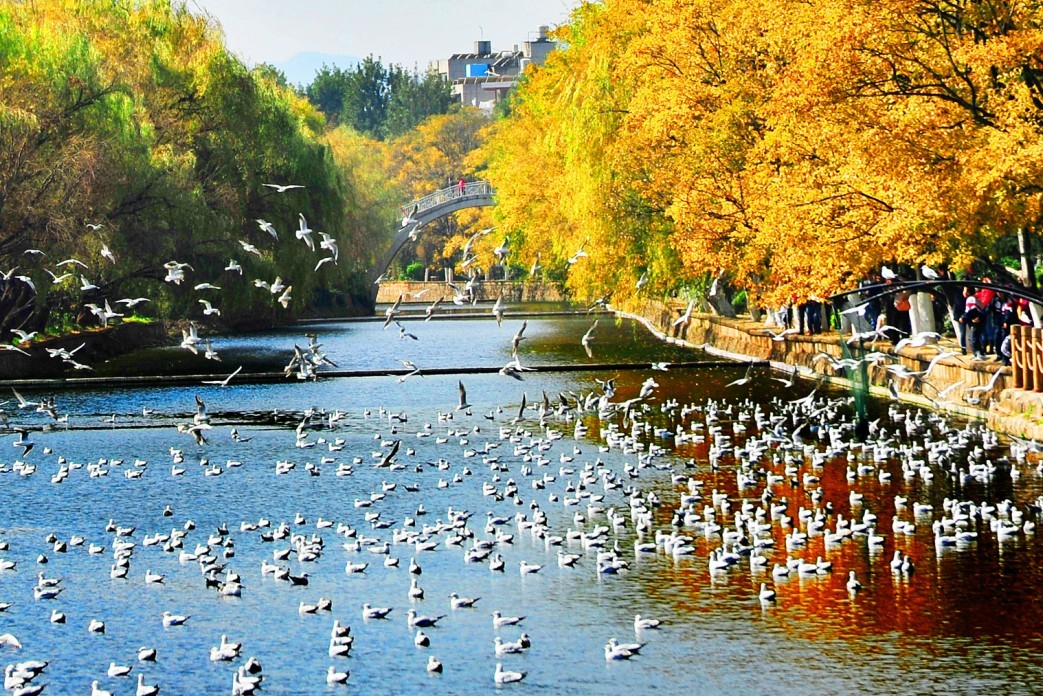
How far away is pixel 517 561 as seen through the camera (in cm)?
2147

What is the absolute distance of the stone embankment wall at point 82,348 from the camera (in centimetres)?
4941

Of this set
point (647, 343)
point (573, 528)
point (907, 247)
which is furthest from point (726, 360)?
point (573, 528)

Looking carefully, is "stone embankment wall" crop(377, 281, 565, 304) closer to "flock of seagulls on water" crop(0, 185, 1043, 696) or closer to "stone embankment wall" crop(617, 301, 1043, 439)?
"stone embankment wall" crop(617, 301, 1043, 439)

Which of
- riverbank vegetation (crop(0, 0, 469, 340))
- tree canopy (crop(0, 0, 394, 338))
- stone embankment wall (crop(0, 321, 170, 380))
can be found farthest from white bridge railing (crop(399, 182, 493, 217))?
stone embankment wall (crop(0, 321, 170, 380))

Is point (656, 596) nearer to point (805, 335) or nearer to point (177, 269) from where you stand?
point (177, 269)

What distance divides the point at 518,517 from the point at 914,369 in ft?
56.7

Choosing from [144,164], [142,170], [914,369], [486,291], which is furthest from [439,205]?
[914,369]

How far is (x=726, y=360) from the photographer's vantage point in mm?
50844

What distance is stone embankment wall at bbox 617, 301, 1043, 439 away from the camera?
31484 millimetres

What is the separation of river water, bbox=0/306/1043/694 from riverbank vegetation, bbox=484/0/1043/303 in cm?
400

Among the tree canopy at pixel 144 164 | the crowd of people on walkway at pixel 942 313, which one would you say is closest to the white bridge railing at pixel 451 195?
the tree canopy at pixel 144 164

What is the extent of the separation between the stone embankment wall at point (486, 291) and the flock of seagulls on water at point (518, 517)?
84.1 meters

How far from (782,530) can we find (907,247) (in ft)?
42.4

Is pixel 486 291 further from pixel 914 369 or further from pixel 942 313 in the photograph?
pixel 914 369
